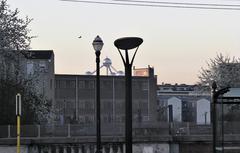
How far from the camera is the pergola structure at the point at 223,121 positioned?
20.7m

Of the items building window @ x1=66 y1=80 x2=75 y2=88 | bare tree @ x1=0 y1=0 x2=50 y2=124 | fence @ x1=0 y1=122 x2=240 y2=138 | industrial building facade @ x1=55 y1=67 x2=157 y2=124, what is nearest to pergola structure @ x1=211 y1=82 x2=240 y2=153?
fence @ x1=0 y1=122 x2=240 y2=138

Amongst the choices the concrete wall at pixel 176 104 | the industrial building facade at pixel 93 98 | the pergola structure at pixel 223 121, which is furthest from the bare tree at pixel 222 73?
the concrete wall at pixel 176 104

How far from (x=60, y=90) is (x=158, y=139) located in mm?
105643

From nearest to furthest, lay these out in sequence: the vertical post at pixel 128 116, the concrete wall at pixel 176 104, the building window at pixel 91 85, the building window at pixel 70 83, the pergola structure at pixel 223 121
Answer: the vertical post at pixel 128 116, the pergola structure at pixel 223 121, the building window at pixel 70 83, the building window at pixel 91 85, the concrete wall at pixel 176 104

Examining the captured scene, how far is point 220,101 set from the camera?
2208cm

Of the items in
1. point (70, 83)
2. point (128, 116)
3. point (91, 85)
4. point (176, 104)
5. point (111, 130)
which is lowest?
point (111, 130)

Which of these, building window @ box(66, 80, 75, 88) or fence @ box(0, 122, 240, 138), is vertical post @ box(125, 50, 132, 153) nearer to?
fence @ box(0, 122, 240, 138)

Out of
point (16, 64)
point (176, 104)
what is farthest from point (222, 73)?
point (176, 104)

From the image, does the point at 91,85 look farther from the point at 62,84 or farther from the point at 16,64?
the point at 16,64

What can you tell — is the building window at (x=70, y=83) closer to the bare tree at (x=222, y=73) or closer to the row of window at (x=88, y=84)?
the row of window at (x=88, y=84)

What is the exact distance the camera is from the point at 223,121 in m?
26.6

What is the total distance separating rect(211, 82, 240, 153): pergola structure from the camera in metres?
20.7

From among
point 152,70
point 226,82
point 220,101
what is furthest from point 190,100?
point 220,101

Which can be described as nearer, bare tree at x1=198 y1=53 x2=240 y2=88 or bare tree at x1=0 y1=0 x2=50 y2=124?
bare tree at x1=0 y1=0 x2=50 y2=124
